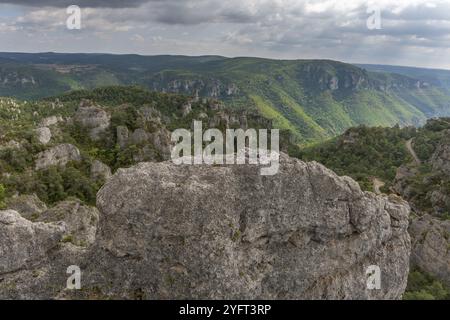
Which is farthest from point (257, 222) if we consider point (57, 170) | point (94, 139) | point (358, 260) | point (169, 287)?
point (94, 139)

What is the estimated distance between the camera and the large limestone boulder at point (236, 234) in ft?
67.9

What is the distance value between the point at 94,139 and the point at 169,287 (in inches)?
2920

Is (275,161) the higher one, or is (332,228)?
(275,161)

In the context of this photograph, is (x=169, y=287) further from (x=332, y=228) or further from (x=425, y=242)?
(x=425, y=242)

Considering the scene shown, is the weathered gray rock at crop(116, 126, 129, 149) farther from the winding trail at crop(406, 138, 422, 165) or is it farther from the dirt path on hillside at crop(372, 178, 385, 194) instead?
the winding trail at crop(406, 138, 422, 165)

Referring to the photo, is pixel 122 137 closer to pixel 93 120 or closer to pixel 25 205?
pixel 93 120

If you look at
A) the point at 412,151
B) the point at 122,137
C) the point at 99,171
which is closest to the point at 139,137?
the point at 122,137

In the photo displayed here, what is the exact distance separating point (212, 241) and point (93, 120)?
2978 inches

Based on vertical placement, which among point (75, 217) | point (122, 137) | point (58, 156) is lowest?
point (75, 217)

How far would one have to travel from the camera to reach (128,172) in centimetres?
2248

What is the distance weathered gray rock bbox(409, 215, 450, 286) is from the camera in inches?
1934

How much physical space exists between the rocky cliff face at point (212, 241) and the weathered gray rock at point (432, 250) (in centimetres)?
2976

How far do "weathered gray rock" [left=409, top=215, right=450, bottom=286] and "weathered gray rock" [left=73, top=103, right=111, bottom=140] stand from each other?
6704 cm

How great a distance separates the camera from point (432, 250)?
50438mm
